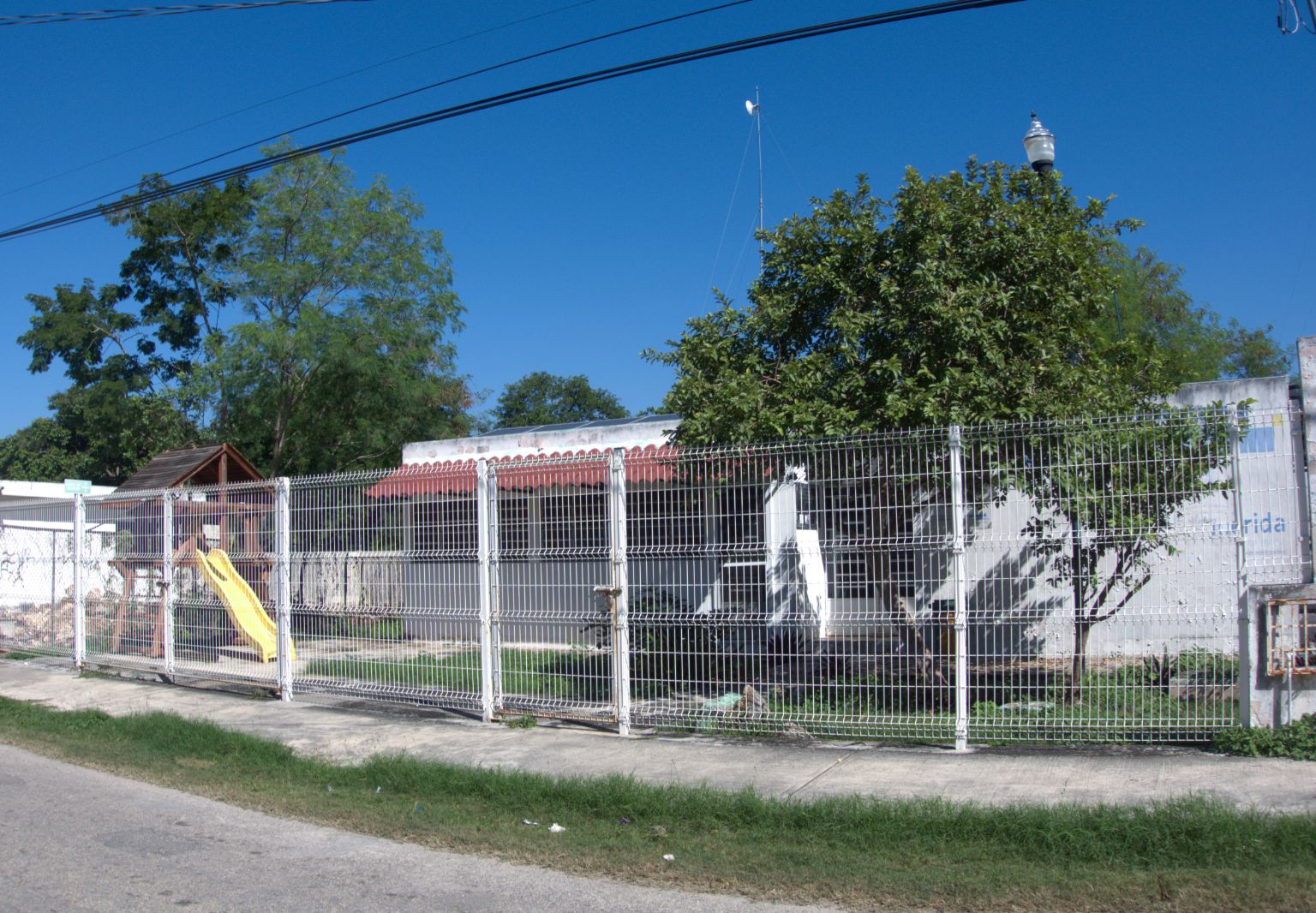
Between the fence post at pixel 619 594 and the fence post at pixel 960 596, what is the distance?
2.82 meters

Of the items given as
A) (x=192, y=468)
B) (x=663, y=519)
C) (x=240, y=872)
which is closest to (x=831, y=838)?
(x=240, y=872)

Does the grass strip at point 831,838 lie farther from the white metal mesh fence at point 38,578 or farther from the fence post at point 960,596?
the white metal mesh fence at point 38,578

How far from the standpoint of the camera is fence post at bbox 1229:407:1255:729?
7297 mm

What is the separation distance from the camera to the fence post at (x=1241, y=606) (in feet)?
23.9

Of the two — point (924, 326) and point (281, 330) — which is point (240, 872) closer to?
point (924, 326)

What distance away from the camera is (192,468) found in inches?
667

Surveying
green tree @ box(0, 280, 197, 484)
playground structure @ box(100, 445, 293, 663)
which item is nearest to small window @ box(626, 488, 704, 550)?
playground structure @ box(100, 445, 293, 663)

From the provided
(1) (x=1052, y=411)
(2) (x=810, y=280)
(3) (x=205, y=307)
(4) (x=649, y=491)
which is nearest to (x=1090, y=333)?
(1) (x=1052, y=411)

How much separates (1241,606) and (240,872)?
22.5 feet

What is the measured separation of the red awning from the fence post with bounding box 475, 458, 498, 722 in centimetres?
16

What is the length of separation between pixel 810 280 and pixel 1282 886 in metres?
6.57

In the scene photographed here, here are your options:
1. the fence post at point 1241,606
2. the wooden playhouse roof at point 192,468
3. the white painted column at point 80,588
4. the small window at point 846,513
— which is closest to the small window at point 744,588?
the small window at point 846,513

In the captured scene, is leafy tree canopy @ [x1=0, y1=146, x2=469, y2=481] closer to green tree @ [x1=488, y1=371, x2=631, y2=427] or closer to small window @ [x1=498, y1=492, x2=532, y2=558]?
small window @ [x1=498, y1=492, x2=532, y2=558]

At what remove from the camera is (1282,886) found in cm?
484
